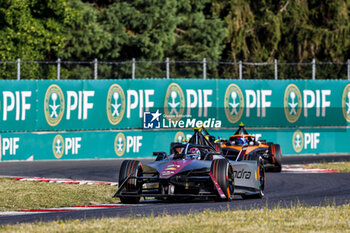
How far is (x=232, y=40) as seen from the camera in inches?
1604

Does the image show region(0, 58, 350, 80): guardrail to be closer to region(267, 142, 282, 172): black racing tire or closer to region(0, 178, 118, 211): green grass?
region(267, 142, 282, 172): black racing tire

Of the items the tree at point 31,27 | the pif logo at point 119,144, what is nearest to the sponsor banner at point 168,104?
the pif logo at point 119,144

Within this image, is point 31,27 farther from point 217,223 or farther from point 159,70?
point 217,223

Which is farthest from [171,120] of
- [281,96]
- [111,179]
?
[111,179]

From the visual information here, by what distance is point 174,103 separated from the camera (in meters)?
25.9

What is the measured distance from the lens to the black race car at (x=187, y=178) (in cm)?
1316

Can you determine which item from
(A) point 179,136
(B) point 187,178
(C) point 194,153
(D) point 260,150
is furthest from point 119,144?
(B) point 187,178

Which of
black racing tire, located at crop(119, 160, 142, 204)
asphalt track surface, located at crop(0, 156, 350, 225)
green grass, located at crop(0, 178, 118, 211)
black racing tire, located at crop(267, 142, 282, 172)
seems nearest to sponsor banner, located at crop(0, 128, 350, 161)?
asphalt track surface, located at crop(0, 156, 350, 225)

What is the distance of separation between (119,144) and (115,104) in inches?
52.7

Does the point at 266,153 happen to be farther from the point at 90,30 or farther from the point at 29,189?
the point at 90,30

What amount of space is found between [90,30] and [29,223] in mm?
24646

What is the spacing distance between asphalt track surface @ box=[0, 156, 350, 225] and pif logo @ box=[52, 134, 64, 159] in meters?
0.87

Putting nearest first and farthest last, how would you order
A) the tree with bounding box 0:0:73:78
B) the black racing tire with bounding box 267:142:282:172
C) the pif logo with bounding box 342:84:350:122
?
the black racing tire with bounding box 267:142:282:172 < the pif logo with bounding box 342:84:350:122 < the tree with bounding box 0:0:73:78

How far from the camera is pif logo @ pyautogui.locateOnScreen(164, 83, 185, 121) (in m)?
25.8
